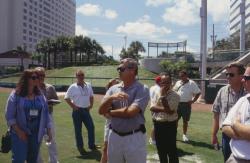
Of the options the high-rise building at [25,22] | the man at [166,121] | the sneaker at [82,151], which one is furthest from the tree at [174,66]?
the high-rise building at [25,22]

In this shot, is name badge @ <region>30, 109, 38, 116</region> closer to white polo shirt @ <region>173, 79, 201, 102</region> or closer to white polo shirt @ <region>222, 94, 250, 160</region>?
white polo shirt @ <region>222, 94, 250, 160</region>

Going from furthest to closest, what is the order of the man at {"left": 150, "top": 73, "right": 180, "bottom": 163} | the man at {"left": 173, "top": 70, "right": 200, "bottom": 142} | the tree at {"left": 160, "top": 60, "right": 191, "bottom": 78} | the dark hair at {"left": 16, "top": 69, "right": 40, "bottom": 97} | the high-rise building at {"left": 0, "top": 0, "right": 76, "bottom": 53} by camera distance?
the high-rise building at {"left": 0, "top": 0, "right": 76, "bottom": 53} < the tree at {"left": 160, "top": 60, "right": 191, "bottom": 78} < the man at {"left": 173, "top": 70, "right": 200, "bottom": 142} < the man at {"left": 150, "top": 73, "right": 180, "bottom": 163} < the dark hair at {"left": 16, "top": 69, "right": 40, "bottom": 97}

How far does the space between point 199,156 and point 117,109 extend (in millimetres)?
4749

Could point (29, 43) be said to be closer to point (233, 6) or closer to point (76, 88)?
point (233, 6)

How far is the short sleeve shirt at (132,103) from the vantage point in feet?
17.9

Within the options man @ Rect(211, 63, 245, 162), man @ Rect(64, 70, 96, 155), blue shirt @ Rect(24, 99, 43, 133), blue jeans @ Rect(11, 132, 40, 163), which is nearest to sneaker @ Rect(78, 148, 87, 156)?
man @ Rect(64, 70, 96, 155)

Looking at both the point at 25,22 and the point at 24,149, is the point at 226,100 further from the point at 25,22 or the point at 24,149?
the point at 25,22

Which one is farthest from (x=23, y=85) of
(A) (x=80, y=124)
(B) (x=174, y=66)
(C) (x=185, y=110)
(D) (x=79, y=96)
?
(B) (x=174, y=66)

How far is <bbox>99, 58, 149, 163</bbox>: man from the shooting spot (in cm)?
544

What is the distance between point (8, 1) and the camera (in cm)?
15188

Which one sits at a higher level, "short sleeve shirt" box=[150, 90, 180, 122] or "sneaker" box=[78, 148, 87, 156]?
"short sleeve shirt" box=[150, 90, 180, 122]

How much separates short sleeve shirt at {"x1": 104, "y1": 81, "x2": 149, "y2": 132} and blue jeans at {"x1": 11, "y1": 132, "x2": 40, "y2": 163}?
1.36m

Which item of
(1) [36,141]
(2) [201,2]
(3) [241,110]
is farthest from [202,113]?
(3) [241,110]

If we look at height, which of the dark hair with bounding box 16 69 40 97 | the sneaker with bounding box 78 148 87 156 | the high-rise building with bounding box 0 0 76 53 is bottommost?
the sneaker with bounding box 78 148 87 156
